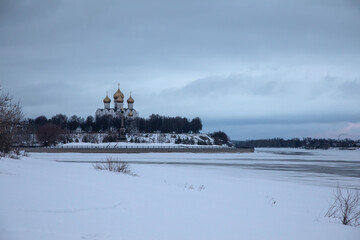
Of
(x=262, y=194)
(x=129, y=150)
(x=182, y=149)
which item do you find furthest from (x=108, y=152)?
(x=262, y=194)

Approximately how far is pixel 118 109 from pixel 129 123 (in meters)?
6.12

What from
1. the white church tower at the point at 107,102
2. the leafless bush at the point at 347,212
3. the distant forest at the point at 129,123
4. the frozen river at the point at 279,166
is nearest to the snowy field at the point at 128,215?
the leafless bush at the point at 347,212

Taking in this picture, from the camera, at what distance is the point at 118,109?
12119 centimetres

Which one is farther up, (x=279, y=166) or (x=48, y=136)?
(x=48, y=136)

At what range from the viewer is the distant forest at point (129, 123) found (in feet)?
391

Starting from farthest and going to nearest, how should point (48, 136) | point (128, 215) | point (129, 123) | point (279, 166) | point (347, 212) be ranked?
point (129, 123) → point (48, 136) → point (279, 166) → point (347, 212) → point (128, 215)

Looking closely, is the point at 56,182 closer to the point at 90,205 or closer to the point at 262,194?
the point at 90,205

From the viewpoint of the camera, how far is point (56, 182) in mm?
9422

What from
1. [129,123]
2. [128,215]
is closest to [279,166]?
[128,215]

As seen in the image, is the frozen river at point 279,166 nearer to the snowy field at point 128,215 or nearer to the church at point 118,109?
the snowy field at point 128,215

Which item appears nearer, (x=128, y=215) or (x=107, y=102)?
(x=128, y=215)

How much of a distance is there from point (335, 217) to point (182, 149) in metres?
61.2

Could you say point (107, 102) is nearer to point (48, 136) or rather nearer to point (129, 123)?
point (129, 123)

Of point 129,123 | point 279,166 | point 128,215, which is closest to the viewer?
point 128,215
